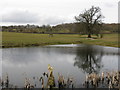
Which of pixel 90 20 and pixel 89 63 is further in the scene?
pixel 90 20

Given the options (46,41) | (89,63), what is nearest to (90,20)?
(46,41)

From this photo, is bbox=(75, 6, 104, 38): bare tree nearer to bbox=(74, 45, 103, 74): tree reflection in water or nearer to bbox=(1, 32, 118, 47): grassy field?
bbox=(1, 32, 118, 47): grassy field

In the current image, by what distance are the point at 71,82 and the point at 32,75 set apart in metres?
4.59

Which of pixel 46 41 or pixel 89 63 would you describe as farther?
pixel 46 41

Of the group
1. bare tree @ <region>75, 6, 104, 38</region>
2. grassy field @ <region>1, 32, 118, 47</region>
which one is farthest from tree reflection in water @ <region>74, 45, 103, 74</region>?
bare tree @ <region>75, 6, 104, 38</region>

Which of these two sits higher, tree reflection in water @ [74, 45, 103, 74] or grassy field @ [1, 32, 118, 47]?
grassy field @ [1, 32, 118, 47]

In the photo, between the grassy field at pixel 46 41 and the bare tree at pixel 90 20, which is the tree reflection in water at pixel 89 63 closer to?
the grassy field at pixel 46 41

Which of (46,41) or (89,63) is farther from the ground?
(46,41)

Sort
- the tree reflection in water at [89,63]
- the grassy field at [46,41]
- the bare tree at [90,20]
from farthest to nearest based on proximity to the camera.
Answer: the bare tree at [90,20]
the grassy field at [46,41]
the tree reflection in water at [89,63]

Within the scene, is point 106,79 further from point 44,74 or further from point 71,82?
point 44,74

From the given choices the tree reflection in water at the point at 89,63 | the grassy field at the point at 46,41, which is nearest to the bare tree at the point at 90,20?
the grassy field at the point at 46,41

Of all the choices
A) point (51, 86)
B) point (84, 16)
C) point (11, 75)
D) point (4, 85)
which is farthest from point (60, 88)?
point (84, 16)

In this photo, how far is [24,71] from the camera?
17.7m

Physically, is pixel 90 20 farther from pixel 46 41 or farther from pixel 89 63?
pixel 89 63
